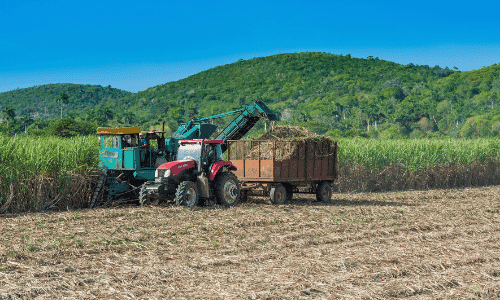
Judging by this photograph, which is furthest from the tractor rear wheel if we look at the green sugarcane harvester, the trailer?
the green sugarcane harvester

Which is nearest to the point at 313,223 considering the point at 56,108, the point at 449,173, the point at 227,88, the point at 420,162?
the point at 420,162

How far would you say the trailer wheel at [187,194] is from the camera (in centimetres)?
1251

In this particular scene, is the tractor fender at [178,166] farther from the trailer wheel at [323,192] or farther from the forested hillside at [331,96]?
the forested hillside at [331,96]

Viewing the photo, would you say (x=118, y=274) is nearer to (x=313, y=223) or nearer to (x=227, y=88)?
(x=313, y=223)

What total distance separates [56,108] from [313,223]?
354 feet

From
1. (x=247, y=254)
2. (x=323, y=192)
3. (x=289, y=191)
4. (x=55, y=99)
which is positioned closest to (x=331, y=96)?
(x=55, y=99)

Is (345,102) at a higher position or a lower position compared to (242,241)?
higher

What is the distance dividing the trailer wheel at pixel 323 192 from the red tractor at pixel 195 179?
128 inches

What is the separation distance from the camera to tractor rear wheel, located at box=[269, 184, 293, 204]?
47.3 ft

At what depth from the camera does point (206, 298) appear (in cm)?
567

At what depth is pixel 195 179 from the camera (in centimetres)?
1354

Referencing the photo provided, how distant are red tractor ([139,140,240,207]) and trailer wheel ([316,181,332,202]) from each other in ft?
10.6

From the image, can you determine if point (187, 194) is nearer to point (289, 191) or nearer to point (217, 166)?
point (217, 166)

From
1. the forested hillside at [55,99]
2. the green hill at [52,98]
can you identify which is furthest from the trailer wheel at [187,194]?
the green hill at [52,98]
